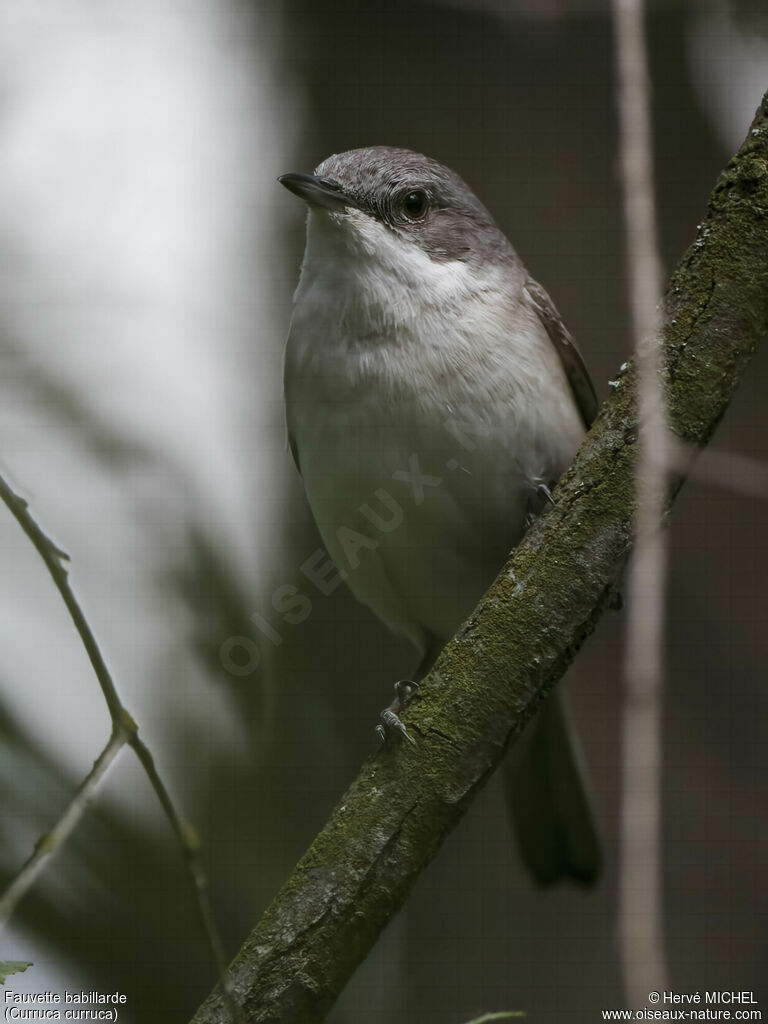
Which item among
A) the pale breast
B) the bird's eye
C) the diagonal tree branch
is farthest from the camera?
the bird's eye

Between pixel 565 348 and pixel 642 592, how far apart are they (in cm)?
155

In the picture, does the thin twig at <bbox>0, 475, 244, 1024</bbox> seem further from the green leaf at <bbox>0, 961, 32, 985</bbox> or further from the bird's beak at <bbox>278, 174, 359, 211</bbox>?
the bird's beak at <bbox>278, 174, 359, 211</bbox>

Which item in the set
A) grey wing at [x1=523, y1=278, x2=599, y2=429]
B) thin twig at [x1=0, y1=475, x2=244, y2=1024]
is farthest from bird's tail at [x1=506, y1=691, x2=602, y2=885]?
thin twig at [x1=0, y1=475, x2=244, y2=1024]

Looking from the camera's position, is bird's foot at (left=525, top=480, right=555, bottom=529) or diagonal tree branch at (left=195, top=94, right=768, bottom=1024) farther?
bird's foot at (left=525, top=480, right=555, bottom=529)

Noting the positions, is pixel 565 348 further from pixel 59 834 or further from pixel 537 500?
pixel 59 834

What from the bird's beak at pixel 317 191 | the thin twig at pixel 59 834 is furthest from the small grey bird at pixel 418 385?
the thin twig at pixel 59 834

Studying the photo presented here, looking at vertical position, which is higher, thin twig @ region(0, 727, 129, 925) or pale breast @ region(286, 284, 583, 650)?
pale breast @ region(286, 284, 583, 650)

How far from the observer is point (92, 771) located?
4.04 feet

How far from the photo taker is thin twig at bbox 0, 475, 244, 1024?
1.13 metres

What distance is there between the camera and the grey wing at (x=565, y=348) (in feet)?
8.97

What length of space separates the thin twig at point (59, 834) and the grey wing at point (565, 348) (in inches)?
73.4

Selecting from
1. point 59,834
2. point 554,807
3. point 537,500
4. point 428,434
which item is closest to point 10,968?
point 59,834

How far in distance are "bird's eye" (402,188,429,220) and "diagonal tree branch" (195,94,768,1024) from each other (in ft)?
3.70

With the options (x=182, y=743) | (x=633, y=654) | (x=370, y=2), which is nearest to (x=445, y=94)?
(x=370, y=2)
